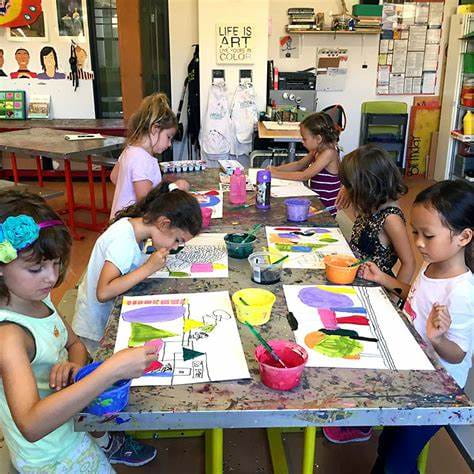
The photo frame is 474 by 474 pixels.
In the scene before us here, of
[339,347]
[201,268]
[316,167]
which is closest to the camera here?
[339,347]

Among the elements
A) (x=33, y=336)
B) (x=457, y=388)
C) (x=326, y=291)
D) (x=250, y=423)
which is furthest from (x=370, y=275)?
(x=33, y=336)

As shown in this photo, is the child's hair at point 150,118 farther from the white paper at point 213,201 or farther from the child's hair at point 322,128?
the child's hair at point 322,128

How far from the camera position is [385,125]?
5.93 metres

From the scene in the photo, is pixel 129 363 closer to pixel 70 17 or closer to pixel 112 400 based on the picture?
pixel 112 400

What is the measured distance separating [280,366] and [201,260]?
73cm

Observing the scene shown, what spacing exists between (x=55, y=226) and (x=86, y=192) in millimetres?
4517

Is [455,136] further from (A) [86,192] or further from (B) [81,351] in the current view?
(B) [81,351]

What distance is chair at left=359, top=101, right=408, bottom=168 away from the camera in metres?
5.92

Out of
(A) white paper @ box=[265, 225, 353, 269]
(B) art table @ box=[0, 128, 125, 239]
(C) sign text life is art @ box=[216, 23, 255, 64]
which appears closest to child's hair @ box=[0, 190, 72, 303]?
(A) white paper @ box=[265, 225, 353, 269]

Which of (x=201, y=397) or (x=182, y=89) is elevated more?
(x=182, y=89)

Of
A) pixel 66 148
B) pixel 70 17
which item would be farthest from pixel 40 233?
pixel 70 17

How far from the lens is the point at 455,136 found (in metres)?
5.21

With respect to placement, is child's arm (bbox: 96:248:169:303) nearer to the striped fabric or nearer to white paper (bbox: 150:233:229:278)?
white paper (bbox: 150:233:229:278)

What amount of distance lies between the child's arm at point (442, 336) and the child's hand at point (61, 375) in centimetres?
86
